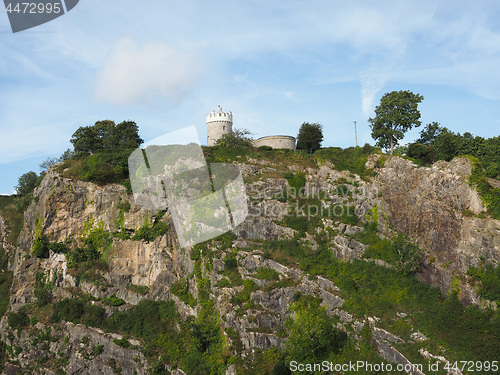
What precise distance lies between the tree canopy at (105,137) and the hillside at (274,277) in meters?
9.48

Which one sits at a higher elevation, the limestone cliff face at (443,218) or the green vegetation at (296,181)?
the green vegetation at (296,181)

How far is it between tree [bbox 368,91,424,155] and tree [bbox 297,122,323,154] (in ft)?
23.0

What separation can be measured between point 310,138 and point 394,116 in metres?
10.6

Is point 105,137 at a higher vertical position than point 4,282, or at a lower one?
higher

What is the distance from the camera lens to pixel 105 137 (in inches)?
2223

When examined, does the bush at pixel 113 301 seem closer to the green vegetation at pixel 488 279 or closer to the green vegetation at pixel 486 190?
the green vegetation at pixel 488 279

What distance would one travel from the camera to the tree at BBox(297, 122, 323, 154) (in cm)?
5212

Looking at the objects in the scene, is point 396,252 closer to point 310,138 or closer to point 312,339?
point 312,339

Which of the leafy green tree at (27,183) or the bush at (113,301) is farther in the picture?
the leafy green tree at (27,183)

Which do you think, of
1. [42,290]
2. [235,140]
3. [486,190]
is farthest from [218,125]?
[486,190]

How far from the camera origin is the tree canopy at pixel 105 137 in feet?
179

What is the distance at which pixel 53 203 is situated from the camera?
45.1m

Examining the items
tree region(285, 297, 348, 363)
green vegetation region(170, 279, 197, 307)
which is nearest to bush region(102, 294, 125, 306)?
green vegetation region(170, 279, 197, 307)

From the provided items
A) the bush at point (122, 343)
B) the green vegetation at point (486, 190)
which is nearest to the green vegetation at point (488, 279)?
the green vegetation at point (486, 190)
